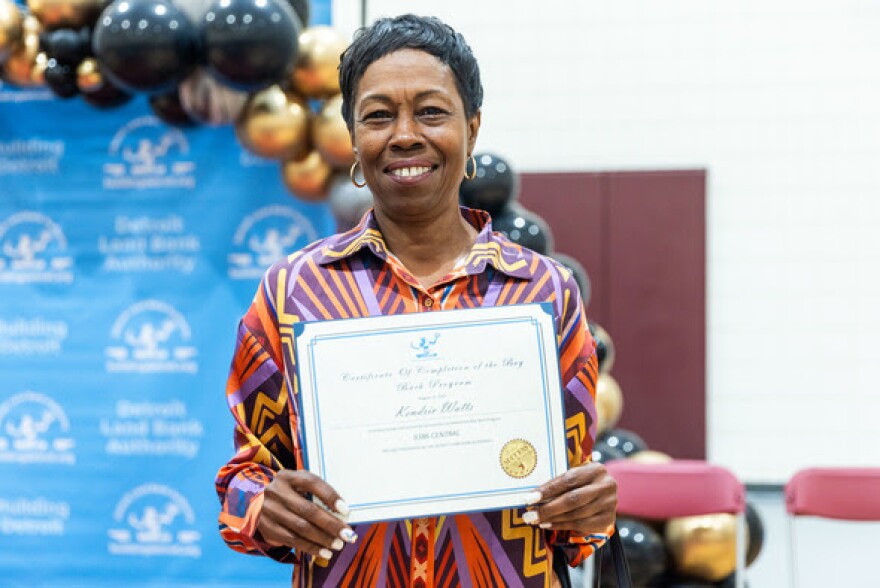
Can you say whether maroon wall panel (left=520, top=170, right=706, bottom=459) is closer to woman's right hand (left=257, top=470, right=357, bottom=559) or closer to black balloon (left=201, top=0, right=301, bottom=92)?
black balloon (left=201, top=0, right=301, bottom=92)

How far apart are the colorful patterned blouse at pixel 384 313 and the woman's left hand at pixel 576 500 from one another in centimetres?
9

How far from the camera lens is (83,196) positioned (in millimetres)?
4383

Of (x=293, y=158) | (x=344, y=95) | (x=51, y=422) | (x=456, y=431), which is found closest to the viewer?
(x=456, y=431)

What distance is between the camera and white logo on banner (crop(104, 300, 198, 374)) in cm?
430

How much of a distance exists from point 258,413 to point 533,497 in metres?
0.37

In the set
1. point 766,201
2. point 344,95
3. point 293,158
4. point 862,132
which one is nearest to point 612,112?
point 766,201

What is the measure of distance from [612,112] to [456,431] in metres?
6.06

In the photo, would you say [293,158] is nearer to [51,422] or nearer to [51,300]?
[51,300]

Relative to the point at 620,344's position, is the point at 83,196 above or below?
above

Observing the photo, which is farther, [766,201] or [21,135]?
[766,201]

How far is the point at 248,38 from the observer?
12.2ft

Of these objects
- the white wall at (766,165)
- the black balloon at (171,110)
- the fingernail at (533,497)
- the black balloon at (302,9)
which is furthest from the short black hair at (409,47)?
the white wall at (766,165)

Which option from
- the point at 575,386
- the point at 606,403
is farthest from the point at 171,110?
the point at 575,386

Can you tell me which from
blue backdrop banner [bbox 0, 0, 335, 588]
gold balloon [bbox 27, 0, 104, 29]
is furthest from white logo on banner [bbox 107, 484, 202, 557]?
gold balloon [bbox 27, 0, 104, 29]
